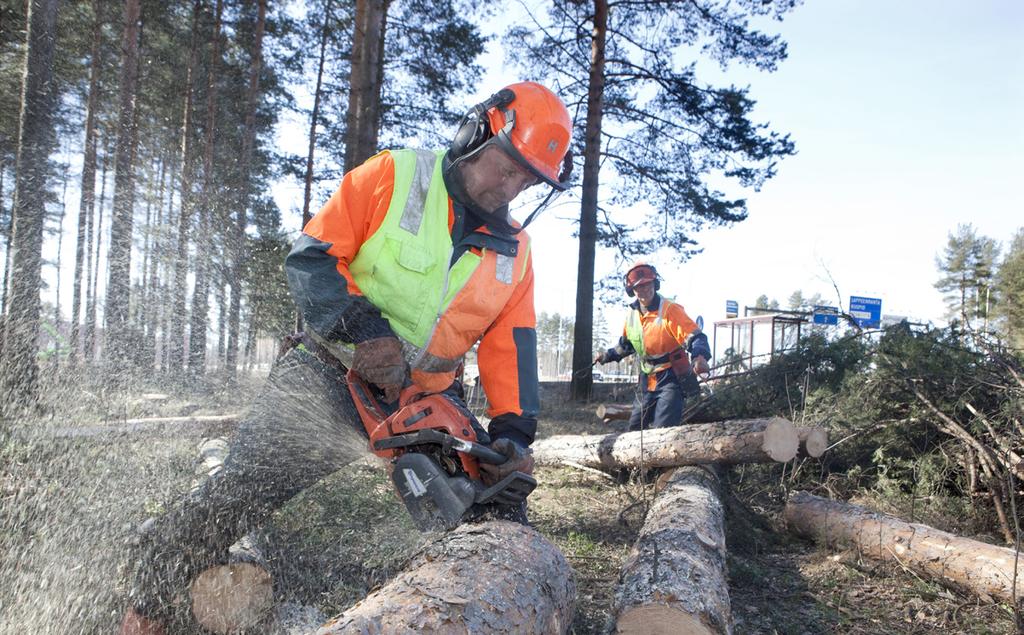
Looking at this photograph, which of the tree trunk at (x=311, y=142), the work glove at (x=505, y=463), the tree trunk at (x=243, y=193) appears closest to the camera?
the work glove at (x=505, y=463)

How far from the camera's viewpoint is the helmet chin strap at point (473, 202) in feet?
8.41

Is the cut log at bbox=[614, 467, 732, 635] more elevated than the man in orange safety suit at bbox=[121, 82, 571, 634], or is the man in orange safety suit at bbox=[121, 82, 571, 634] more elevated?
the man in orange safety suit at bbox=[121, 82, 571, 634]

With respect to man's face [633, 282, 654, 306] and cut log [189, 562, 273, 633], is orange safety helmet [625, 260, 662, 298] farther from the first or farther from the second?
cut log [189, 562, 273, 633]

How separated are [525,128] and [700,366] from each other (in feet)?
13.4

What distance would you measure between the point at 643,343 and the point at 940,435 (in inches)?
102

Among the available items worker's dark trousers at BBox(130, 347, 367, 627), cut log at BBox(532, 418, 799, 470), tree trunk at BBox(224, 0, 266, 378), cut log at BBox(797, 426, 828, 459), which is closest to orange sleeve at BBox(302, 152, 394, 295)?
worker's dark trousers at BBox(130, 347, 367, 627)

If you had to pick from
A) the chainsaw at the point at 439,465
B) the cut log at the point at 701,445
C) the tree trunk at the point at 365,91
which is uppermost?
the tree trunk at the point at 365,91

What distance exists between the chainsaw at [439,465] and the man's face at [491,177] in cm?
81

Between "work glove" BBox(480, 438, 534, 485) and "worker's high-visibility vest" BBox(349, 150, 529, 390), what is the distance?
50 cm

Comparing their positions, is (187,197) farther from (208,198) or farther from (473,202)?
(473,202)

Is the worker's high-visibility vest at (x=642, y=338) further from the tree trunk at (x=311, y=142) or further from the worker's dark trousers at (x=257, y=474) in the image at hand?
the tree trunk at (x=311, y=142)

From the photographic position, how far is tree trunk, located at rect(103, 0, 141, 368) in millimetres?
11855

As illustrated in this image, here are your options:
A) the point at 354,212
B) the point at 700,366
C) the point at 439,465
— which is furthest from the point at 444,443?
the point at 700,366

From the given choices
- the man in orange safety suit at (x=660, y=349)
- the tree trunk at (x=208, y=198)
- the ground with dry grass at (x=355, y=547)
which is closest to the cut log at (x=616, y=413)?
the man in orange safety suit at (x=660, y=349)
